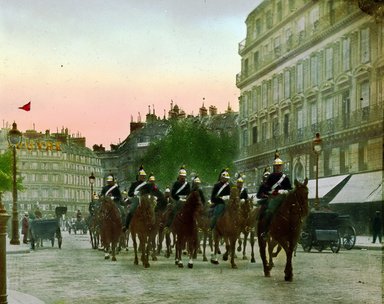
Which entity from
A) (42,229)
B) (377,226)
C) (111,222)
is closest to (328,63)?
(377,226)

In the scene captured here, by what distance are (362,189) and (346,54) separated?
7.82 meters

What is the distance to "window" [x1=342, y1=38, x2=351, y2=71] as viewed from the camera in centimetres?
3378

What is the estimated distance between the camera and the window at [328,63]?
35.8 metres

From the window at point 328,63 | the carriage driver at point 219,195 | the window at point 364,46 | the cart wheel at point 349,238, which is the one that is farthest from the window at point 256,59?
the carriage driver at point 219,195

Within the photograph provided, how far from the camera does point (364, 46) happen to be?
106ft

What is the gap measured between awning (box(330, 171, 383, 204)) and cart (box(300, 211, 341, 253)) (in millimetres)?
4853

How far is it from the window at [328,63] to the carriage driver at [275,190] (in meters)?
22.1

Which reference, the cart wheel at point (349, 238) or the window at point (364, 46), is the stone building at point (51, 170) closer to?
the window at point (364, 46)

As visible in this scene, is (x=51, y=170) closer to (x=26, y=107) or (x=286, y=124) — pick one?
(x=286, y=124)

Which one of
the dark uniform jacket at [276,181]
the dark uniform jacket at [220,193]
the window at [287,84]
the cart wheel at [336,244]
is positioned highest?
the window at [287,84]

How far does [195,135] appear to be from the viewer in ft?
196

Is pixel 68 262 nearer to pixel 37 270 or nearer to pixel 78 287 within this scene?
pixel 37 270

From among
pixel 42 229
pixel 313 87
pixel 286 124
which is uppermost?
pixel 313 87

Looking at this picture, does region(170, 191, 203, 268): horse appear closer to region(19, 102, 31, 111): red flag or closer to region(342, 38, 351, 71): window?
region(19, 102, 31, 111): red flag
